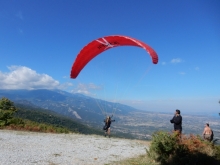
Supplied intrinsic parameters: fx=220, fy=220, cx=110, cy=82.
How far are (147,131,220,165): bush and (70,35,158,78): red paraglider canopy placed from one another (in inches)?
142

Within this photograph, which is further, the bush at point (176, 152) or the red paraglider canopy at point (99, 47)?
the red paraglider canopy at point (99, 47)

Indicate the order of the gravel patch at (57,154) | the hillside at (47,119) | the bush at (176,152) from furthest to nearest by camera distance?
the hillside at (47,119) < the bush at (176,152) < the gravel patch at (57,154)

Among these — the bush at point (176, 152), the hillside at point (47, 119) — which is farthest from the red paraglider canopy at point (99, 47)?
the hillside at point (47, 119)

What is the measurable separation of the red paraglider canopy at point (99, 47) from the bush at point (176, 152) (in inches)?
142

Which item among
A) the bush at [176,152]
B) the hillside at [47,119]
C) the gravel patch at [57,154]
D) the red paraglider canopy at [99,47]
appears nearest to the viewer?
A: the gravel patch at [57,154]

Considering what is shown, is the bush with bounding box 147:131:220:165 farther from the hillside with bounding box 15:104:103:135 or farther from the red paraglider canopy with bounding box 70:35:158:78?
the hillside with bounding box 15:104:103:135

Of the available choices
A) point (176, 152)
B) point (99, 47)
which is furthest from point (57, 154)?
point (99, 47)

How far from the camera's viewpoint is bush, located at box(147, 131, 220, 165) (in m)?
8.88

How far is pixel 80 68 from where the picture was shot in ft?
41.4

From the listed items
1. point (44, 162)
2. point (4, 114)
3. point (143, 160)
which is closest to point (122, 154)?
point (143, 160)

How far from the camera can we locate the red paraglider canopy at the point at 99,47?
379 inches

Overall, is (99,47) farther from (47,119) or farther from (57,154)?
Result: (47,119)

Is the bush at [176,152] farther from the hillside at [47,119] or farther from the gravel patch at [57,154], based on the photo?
the hillside at [47,119]

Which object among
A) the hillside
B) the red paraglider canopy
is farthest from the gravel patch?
the hillside
